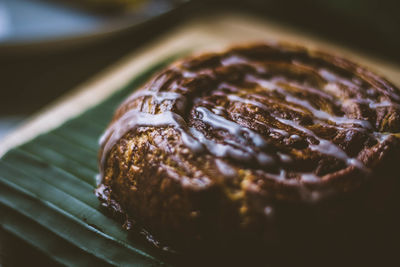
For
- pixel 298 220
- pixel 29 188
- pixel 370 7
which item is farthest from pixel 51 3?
pixel 298 220

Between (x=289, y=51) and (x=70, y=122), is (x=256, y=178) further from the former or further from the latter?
(x=70, y=122)

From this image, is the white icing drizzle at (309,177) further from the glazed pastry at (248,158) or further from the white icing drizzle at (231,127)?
the white icing drizzle at (231,127)

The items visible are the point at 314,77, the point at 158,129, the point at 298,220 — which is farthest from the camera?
the point at 314,77

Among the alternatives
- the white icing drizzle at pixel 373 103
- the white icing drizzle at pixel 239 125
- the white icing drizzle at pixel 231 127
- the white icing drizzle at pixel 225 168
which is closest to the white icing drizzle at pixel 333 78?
the white icing drizzle at pixel 239 125

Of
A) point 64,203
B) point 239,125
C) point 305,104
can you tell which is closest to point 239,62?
point 305,104

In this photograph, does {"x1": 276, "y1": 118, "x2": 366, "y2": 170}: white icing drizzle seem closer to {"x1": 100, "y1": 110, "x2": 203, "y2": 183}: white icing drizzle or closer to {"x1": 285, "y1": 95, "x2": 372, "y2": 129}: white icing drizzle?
{"x1": 285, "y1": 95, "x2": 372, "y2": 129}: white icing drizzle

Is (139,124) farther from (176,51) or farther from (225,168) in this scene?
(176,51)

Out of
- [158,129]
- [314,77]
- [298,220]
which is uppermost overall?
[314,77]

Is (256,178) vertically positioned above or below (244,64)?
below

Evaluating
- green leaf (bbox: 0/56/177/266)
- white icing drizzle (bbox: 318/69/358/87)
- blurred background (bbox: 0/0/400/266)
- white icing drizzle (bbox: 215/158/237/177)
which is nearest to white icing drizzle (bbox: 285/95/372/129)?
white icing drizzle (bbox: 318/69/358/87)
